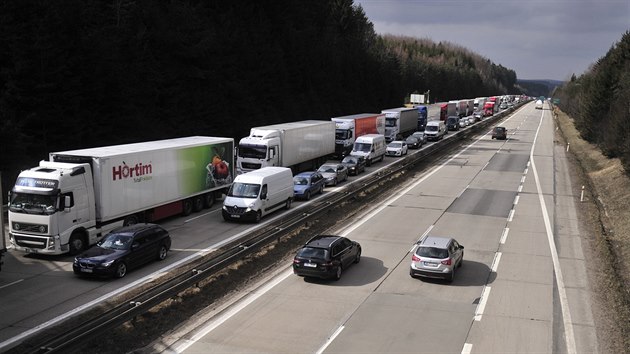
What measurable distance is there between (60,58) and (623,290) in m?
31.5

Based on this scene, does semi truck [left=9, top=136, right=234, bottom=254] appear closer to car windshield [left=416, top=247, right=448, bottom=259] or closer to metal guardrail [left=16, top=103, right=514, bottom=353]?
metal guardrail [left=16, top=103, right=514, bottom=353]

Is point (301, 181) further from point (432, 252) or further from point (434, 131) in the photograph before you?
point (434, 131)

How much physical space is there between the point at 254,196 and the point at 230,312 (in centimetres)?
1118

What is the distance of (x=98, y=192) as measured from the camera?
22.1 metres

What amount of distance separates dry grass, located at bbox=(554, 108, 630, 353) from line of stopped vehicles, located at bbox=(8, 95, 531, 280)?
4948 mm

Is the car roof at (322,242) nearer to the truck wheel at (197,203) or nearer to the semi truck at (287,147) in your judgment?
the truck wheel at (197,203)

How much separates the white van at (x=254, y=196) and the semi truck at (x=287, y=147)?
19.4 feet

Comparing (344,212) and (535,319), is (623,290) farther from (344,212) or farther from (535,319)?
(344,212)

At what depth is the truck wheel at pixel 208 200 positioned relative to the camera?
29736mm

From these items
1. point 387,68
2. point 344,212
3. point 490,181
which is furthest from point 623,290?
point 387,68

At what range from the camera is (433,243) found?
1969cm

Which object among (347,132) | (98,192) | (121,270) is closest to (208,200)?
(98,192)

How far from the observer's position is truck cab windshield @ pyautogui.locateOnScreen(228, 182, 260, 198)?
89.5 feet

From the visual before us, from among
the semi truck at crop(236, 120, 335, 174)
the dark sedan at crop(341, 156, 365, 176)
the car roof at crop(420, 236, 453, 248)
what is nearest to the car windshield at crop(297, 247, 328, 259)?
the car roof at crop(420, 236, 453, 248)
